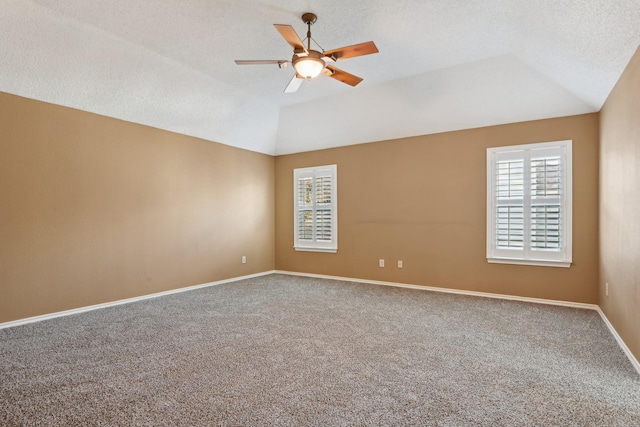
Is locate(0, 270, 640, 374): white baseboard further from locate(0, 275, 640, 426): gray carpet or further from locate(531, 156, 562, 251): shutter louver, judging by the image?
locate(531, 156, 562, 251): shutter louver

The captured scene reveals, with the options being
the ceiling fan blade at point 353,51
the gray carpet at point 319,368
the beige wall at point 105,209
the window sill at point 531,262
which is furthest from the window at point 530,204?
the beige wall at point 105,209

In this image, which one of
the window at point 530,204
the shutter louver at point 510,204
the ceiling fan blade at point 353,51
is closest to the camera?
the ceiling fan blade at point 353,51

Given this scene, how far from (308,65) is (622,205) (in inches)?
123

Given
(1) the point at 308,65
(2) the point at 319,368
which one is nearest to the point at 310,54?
(1) the point at 308,65

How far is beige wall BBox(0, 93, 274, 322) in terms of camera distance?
12.3 feet

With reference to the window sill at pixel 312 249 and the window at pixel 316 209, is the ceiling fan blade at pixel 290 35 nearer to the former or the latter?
the window at pixel 316 209

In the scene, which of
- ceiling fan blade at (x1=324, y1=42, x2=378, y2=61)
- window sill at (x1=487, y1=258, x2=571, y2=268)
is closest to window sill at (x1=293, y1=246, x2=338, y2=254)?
window sill at (x1=487, y1=258, x2=571, y2=268)

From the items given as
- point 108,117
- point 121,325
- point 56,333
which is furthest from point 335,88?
point 56,333

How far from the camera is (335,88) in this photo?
5113 mm

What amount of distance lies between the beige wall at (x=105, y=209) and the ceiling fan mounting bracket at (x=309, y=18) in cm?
304

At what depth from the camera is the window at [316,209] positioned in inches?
253

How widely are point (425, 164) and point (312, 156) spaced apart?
222 centimetres

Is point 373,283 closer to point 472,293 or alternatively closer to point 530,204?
point 472,293

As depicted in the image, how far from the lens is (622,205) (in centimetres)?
312
